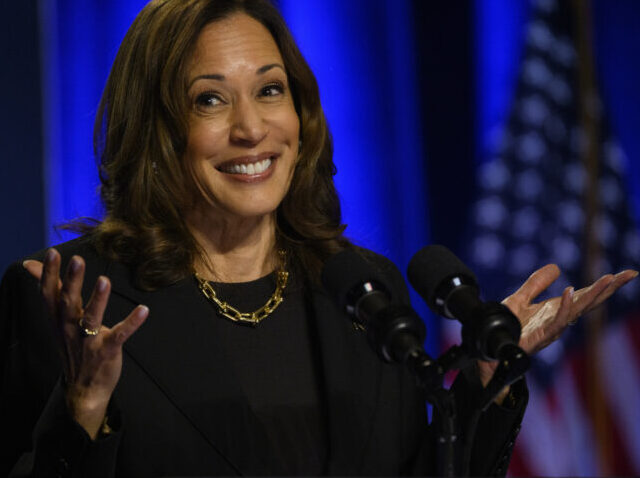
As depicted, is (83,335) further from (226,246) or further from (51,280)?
(226,246)

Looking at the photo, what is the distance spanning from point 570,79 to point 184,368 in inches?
78.7

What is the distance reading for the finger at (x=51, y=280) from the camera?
1252mm

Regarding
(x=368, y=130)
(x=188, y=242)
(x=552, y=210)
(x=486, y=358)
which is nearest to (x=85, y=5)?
(x=368, y=130)

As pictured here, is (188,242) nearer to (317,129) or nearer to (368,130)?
(317,129)

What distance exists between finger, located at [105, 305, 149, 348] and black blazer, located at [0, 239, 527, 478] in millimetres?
199

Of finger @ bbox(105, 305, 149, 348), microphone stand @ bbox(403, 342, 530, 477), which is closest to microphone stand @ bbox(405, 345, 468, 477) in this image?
microphone stand @ bbox(403, 342, 530, 477)

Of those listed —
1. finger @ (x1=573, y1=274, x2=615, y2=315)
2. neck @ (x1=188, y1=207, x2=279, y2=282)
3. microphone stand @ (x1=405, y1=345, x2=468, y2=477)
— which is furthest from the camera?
neck @ (x1=188, y1=207, x2=279, y2=282)

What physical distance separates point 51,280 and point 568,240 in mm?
2194

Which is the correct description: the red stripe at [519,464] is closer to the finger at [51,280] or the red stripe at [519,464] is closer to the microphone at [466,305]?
the microphone at [466,305]

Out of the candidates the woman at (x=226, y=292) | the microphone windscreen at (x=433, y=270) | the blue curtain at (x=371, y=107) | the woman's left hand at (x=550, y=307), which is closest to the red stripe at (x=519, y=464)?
the blue curtain at (x=371, y=107)

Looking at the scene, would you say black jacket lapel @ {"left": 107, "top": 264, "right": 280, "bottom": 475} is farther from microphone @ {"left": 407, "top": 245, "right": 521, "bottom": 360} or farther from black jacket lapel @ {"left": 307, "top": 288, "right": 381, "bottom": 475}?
microphone @ {"left": 407, "top": 245, "right": 521, "bottom": 360}

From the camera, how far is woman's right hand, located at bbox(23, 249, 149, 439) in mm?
1213

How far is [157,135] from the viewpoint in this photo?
1.80 metres

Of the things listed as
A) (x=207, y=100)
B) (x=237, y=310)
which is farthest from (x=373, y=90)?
(x=237, y=310)
